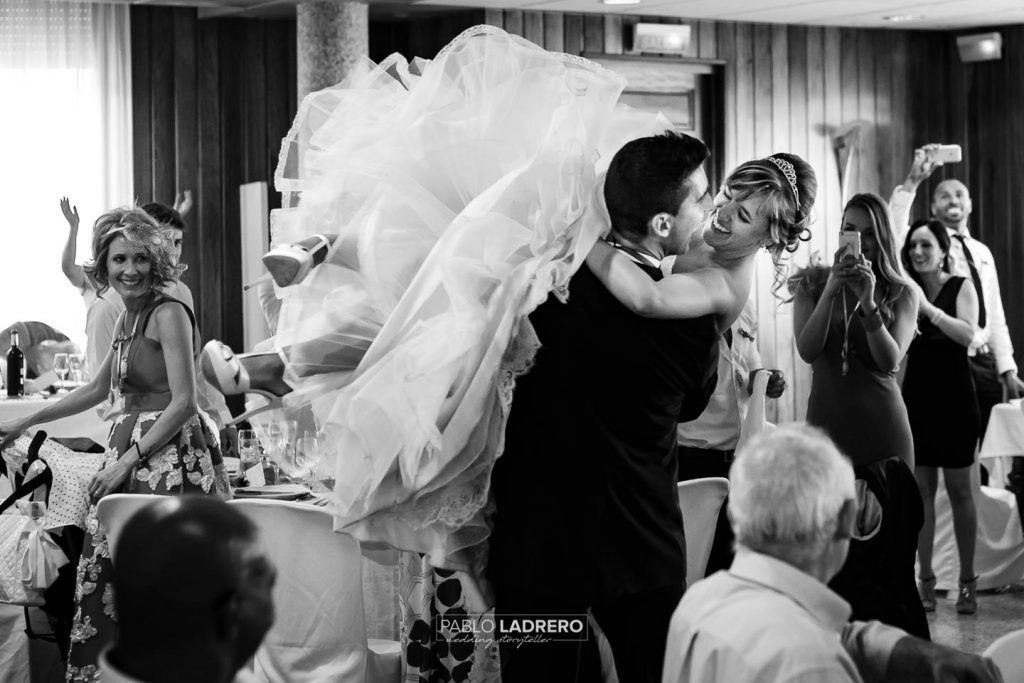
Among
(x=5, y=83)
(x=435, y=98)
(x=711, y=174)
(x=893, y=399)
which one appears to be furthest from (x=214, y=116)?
(x=435, y=98)

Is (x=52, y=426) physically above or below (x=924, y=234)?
below

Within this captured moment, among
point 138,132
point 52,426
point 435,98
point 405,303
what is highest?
point 138,132

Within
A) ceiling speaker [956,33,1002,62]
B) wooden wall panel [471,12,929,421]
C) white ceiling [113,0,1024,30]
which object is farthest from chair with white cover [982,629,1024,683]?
ceiling speaker [956,33,1002,62]

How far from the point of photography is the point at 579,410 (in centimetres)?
231

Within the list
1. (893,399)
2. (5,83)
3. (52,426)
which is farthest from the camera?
(5,83)

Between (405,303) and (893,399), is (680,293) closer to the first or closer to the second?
(405,303)

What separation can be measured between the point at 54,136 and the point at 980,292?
5305 millimetres

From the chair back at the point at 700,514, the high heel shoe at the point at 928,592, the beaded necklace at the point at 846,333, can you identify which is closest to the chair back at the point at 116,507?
the chair back at the point at 700,514

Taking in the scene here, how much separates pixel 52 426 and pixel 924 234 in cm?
359

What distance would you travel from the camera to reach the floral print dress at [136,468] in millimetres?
3334

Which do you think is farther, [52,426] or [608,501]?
[52,426]

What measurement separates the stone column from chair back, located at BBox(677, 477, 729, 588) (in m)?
4.21

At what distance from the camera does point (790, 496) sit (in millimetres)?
1622

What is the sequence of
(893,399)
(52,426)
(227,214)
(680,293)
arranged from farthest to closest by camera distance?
(227,214) → (52,426) → (893,399) → (680,293)
